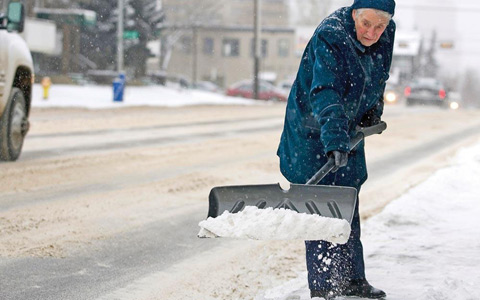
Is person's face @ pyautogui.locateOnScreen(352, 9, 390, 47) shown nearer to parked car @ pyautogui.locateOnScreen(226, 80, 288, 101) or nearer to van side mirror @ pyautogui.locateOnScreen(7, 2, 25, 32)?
van side mirror @ pyautogui.locateOnScreen(7, 2, 25, 32)

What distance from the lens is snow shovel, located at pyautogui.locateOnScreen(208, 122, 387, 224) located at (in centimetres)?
373

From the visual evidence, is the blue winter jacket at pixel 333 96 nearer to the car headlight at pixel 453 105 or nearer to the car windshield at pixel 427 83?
the car windshield at pixel 427 83

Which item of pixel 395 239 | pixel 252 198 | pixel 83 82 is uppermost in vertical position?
pixel 252 198

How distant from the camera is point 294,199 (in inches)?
149

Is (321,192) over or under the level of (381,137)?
over

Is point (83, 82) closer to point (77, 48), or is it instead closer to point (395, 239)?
point (77, 48)

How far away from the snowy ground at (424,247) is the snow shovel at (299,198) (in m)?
0.61

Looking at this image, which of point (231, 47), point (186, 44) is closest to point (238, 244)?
point (186, 44)

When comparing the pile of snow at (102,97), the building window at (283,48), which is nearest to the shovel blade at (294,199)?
the pile of snow at (102,97)

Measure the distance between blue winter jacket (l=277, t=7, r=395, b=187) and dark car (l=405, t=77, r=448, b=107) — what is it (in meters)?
31.1

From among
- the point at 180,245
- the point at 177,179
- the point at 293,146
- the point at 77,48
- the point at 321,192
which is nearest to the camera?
the point at 321,192

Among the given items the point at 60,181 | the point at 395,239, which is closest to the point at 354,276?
the point at 395,239

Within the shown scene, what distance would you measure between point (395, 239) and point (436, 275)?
1.17 meters

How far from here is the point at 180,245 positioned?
5.81m
